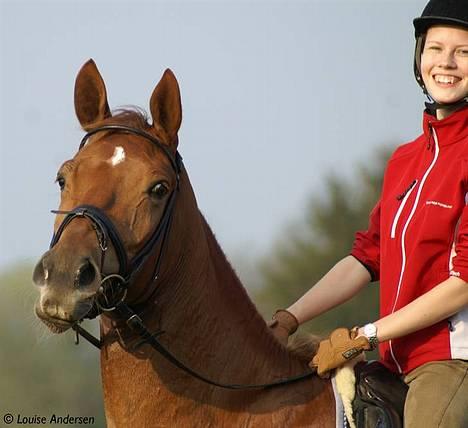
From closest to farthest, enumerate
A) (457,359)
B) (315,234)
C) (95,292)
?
(95,292)
(457,359)
(315,234)

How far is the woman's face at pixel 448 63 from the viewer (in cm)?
612

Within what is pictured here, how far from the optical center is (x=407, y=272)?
5.89 metres

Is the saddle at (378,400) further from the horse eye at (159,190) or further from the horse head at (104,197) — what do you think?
the horse eye at (159,190)

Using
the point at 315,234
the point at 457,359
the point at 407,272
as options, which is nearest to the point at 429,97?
the point at 407,272

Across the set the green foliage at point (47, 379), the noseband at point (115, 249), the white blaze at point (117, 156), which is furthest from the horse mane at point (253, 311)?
the green foliage at point (47, 379)

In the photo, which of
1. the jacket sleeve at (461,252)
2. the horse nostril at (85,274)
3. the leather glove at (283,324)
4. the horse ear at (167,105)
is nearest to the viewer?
the horse nostril at (85,274)

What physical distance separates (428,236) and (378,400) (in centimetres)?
90

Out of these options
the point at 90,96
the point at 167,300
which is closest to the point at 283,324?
the point at 167,300

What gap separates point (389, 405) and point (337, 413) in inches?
10.8

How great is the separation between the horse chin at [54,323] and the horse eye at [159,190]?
0.83 metres

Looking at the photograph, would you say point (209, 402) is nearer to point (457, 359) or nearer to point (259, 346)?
point (259, 346)

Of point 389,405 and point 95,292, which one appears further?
point 389,405

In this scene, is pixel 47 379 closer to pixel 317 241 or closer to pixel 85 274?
pixel 317 241

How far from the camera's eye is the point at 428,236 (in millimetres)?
5789
